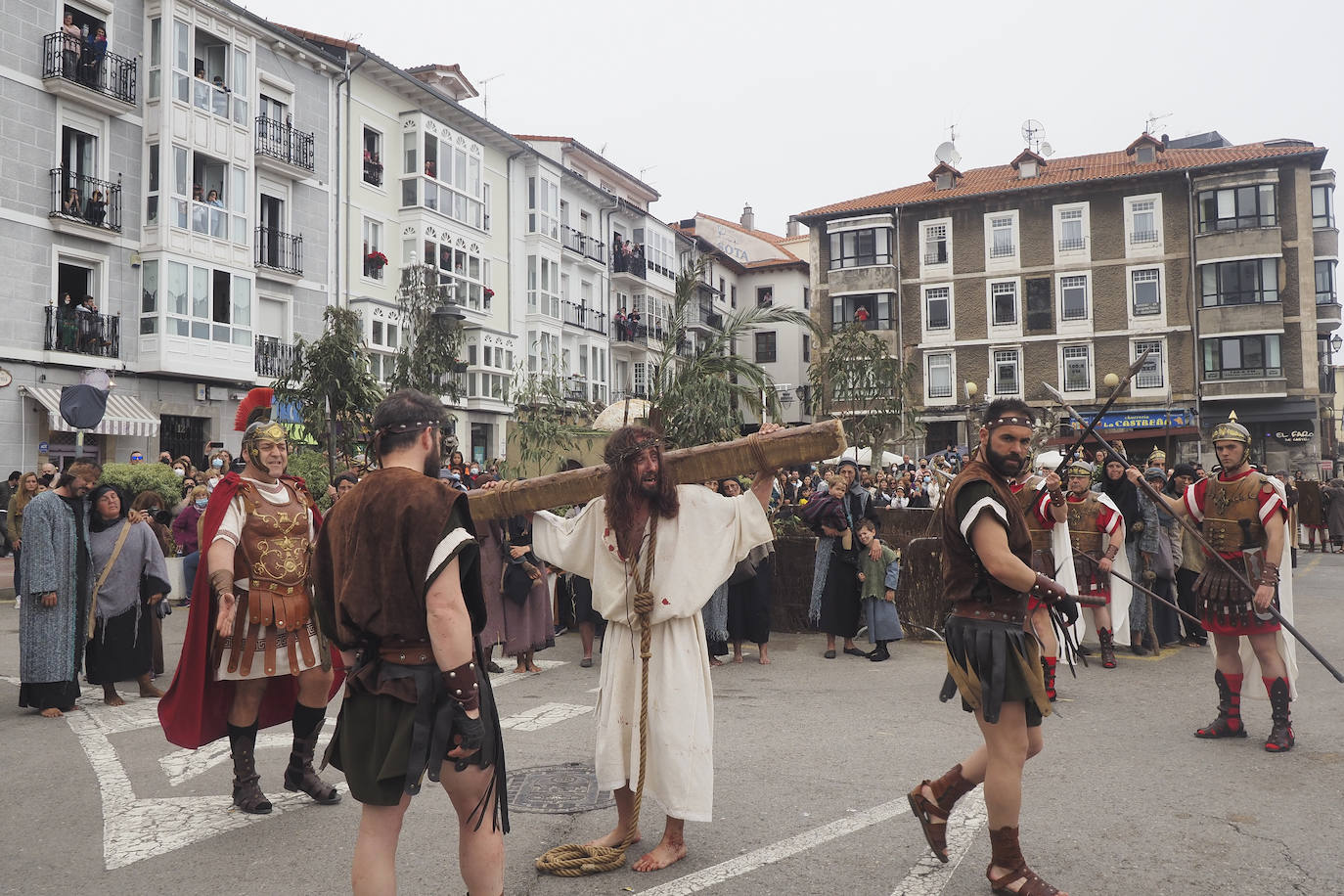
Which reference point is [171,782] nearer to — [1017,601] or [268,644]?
[268,644]

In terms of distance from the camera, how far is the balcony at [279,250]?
26.8 m

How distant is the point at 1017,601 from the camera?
425 cm

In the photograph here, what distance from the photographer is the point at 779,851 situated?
4488 millimetres

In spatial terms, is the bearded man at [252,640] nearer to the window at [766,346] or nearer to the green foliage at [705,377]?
the green foliage at [705,377]

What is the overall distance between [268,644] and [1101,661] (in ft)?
24.7

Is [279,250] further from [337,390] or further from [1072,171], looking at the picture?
[1072,171]

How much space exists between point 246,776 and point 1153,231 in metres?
43.0

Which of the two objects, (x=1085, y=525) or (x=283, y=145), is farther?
(x=283, y=145)

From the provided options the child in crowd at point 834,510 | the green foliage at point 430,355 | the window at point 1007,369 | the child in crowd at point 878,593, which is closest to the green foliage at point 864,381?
the green foliage at point 430,355

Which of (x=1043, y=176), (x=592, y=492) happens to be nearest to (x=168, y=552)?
(x=592, y=492)

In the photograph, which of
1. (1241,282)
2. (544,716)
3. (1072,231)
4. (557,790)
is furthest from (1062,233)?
(557,790)

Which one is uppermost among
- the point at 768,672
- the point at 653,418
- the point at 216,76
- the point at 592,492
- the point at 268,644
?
the point at 216,76

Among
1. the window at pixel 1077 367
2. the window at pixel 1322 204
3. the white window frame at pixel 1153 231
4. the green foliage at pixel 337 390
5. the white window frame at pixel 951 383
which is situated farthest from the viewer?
the white window frame at pixel 951 383

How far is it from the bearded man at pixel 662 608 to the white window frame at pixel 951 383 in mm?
41256
